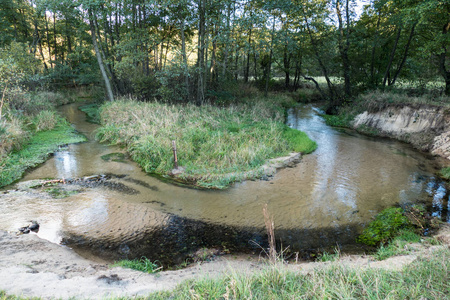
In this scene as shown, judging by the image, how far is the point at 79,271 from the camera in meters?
3.96

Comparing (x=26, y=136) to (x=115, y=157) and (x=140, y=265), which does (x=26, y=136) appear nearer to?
(x=115, y=157)

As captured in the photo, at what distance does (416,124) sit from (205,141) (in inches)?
414

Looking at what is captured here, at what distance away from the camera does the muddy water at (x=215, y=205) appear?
17.3ft

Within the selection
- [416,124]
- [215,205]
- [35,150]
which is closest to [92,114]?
[35,150]

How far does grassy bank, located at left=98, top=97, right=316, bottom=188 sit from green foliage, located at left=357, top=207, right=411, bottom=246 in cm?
374

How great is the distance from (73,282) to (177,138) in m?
6.81

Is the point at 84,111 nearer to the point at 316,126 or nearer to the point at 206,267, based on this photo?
the point at 316,126

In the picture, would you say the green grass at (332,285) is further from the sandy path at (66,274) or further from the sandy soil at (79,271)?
the sandy path at (66,274)

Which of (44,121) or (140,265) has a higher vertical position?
(44,121)

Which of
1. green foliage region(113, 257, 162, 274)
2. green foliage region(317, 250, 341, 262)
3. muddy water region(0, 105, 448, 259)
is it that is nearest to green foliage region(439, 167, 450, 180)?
muddy water region(0, 105, 448, 259)

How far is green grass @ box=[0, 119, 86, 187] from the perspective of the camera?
8.07 m

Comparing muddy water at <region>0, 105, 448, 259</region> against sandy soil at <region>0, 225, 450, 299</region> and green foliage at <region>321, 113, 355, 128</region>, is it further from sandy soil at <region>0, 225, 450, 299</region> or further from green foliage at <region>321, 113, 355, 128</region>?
green foliage at <region>321, 113, 355, 128</region>

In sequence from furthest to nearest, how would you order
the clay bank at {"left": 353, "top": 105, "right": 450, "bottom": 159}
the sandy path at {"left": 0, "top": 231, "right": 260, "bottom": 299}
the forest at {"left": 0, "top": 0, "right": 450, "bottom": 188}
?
the clay bank at {"left": 353, "top": 105, "right": 450, "bottom": 159}
the forest at {"left": 0, "top": 0, "right": 450, "bottom": 188}
the sandy path at {"left": 0, "top": 231, "right": 260, "bottom": 299}

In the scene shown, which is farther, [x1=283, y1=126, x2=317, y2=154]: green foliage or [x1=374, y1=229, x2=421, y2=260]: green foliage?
[x1=283, y1=126, x2=317, y2=154]: green foliage
